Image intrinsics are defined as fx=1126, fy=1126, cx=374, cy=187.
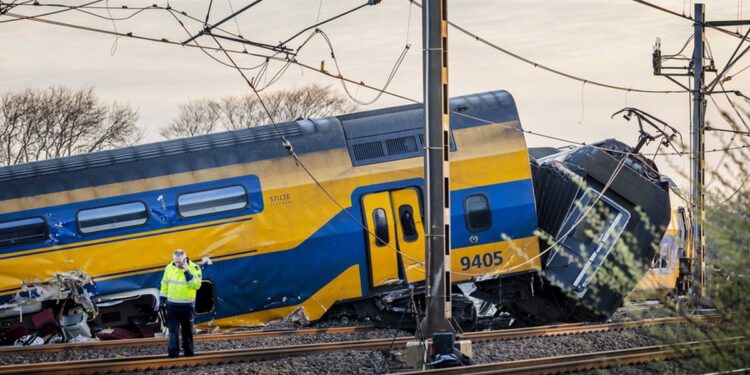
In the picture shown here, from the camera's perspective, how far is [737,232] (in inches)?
287

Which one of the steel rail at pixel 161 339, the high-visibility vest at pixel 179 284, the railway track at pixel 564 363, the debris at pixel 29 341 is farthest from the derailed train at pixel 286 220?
the high-visibility vest at pixel 179 284

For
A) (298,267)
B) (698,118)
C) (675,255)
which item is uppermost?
(698,118)

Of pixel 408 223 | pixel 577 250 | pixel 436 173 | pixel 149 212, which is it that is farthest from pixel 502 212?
pixel 149 212

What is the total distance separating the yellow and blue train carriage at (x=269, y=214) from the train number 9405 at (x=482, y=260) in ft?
0.08

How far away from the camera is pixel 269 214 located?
19125mm

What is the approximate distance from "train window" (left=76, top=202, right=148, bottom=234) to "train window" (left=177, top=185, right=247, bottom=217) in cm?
68

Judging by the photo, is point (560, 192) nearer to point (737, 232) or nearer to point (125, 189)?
point (125, 189)

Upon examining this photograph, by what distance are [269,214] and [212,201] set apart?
3.26 feet

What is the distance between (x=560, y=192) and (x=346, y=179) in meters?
4.19

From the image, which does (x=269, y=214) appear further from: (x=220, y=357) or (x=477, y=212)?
(x=220, y=357)

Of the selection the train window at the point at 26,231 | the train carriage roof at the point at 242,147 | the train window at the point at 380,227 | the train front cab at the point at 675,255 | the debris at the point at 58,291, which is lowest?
the train front cab at the point at 675,255

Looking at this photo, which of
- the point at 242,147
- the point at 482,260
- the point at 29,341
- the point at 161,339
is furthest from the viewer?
the point at 482,260

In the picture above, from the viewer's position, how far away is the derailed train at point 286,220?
1869cm

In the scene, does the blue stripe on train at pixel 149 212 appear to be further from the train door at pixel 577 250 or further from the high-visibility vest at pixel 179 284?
the train door at pixel 577 250
